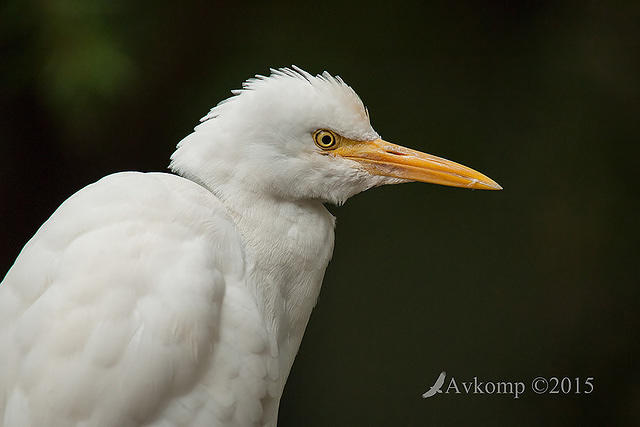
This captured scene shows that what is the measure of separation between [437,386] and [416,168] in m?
1.10

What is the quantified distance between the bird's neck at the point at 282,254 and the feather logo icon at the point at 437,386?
39.6 inches

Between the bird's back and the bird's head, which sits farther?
the bird's head

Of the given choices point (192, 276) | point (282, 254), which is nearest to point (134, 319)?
point (192, 276)

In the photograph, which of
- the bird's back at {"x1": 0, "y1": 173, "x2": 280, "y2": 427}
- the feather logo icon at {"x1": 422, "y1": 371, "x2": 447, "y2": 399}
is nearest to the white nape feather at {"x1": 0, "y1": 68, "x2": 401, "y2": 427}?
the bird's back at {"x1": 0, "y1": 173, "x2": 280, "y2": 427}

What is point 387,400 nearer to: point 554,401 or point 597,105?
point 554,401

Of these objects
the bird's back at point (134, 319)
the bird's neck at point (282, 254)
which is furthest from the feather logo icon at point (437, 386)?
the bird's back at point (134, 319)

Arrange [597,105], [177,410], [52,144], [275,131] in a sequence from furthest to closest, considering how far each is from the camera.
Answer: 1. [597,105]
2. [52,144]
3. [275,131]
4. [177,410]

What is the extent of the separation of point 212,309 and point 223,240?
112 millimetres

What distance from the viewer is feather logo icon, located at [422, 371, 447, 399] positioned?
2.17 m

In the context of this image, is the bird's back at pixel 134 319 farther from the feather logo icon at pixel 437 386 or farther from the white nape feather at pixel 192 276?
the feather logo icon at pixel 437 386

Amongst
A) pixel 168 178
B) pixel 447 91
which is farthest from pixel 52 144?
pixel 447 91

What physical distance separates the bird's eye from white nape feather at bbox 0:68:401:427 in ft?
0.04

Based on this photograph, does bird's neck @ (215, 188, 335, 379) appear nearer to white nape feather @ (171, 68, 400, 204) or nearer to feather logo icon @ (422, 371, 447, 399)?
white nape feather @ (171, 68, 400, 204)

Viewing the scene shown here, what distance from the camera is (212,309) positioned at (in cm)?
106
